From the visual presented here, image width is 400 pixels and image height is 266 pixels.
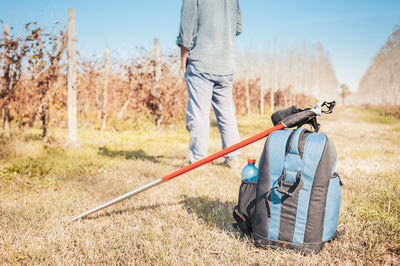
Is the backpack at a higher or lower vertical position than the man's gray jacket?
lower

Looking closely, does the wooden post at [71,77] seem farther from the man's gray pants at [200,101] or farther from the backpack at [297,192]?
the backpack at [297,192]

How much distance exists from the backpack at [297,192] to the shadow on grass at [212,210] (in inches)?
17.9

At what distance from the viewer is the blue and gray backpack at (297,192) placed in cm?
165

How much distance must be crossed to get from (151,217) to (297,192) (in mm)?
1207

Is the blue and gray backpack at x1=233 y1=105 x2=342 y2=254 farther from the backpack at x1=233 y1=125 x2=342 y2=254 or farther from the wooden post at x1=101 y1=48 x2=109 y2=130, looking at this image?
the wooden post at x1=101 y1=48 x2=109 y2=130

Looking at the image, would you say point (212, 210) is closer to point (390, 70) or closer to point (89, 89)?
point (89, 89)

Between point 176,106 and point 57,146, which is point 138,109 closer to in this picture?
point 176,106

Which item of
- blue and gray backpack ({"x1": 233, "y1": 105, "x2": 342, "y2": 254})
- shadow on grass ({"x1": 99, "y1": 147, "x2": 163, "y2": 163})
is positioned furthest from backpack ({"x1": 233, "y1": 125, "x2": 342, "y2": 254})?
shadow on grass ({"x1": 99, "y1": 147, "x2": 163, "y2": 163})

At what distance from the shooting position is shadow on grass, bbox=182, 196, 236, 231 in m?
2.20

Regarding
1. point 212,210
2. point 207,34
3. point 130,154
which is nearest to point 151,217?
point 212,210

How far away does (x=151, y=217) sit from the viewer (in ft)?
7.59

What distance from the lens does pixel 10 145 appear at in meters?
4.28

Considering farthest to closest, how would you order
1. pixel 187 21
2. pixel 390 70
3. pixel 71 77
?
pixel 390 70 → pixel 71 77 → pixel 187 21

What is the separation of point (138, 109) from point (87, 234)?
8.28 metres
